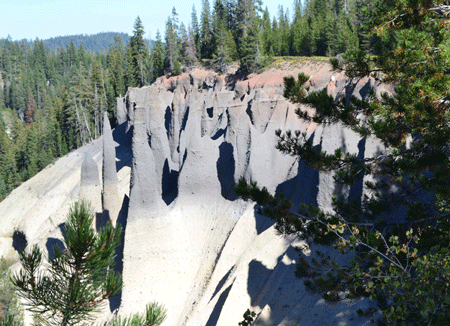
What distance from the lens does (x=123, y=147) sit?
3550cm

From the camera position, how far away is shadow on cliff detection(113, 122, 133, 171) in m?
30.9

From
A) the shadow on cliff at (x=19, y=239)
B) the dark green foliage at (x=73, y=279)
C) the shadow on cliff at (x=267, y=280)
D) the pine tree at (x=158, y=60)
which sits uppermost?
the pine tree at (x=158, y=60)

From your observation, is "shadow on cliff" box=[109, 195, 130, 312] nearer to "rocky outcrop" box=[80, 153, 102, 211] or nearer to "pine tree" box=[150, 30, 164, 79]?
"rocky outcrop" box=[80, 153, 102, 211]

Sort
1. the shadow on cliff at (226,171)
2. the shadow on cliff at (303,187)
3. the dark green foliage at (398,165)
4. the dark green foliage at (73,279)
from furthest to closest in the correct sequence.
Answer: the shadow on cliff at (226,171) → the shadow on cliff at (303,187) → the dark green foliage at (398,165) → the dark green foliage at (73,279)

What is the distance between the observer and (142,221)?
16359mm

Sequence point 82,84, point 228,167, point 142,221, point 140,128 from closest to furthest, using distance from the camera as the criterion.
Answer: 1. point 142,221
2. point 140,128
3. point 228,167
4. point 82,84

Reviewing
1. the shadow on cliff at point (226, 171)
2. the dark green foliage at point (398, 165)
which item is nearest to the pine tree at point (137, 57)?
the shadow on cliff at point (226, 171)

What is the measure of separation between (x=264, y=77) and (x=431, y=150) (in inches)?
1546

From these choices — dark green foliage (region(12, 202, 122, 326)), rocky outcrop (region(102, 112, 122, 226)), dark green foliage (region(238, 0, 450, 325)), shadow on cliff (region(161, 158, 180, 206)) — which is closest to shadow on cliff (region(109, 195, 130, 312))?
rocky outcrop (region(102, 112, 122, 226))

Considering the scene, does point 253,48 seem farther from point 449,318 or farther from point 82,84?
point 449,318

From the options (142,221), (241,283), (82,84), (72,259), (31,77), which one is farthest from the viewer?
(31,77)

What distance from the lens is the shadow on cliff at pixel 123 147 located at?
101 ft

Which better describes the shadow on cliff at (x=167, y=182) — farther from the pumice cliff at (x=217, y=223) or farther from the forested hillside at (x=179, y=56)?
the forested hillside at (x=179, y=56)

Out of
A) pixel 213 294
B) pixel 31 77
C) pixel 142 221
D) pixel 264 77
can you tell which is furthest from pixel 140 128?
pixel 31 77
